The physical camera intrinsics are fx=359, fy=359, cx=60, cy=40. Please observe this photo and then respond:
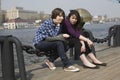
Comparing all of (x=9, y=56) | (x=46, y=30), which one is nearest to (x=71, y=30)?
(x=46, y=30)

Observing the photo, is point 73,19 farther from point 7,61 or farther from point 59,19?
point 7,61

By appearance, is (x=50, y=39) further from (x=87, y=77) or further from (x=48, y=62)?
(x=87, y=77)

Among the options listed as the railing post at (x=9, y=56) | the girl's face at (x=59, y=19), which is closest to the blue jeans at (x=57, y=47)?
the girl's face at (x=59, y=19)

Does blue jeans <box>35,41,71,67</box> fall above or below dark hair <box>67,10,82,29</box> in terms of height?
below

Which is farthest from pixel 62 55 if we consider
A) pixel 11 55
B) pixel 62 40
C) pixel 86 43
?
pixel 11 55

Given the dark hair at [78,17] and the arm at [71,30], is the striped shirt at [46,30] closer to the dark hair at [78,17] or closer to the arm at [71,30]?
the arm at [71,30]

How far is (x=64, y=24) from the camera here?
19.7 ft

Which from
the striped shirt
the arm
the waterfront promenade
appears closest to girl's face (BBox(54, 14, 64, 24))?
the striped shirt

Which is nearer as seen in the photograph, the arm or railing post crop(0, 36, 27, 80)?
railing post crop(0, 36, 27, 80)

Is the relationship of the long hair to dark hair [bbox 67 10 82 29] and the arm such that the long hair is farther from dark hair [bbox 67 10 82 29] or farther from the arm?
the arm

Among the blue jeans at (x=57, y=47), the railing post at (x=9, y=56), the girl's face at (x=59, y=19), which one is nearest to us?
the railing post at (x=9, y=56)

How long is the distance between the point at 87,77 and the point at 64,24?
1159 mm

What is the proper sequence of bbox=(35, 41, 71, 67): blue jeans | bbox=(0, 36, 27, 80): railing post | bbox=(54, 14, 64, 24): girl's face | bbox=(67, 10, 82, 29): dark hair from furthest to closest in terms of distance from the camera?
bbox=(67, 10, 82, 29): dark hair → bbox=(54, 14, 64, 24): girl's face → bbox=(35, 41, 71, 67): blue jeans → bbox=(0, 36, 27, 80): railing post

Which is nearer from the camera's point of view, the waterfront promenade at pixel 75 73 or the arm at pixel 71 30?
the waterfront promenade at pixel 75 73
